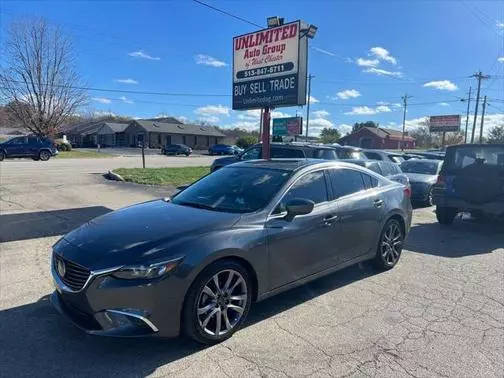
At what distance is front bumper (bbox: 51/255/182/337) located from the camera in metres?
3.09

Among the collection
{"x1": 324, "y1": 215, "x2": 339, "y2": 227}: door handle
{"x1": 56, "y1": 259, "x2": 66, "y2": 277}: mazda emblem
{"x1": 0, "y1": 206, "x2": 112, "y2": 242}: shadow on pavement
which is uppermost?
{"x1": 324, "y1": 215, "x2": 339, "y2": 227}: door handle

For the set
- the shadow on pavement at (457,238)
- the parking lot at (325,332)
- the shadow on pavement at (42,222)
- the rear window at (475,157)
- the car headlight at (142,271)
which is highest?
the rear window at (475,157)

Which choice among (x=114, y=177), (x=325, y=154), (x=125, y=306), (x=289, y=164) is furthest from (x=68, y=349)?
(x=114, y=177)

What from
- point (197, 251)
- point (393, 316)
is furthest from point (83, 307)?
point (393, 316)

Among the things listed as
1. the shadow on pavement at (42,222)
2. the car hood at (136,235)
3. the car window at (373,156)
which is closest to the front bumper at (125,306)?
the car hood at (136,235)

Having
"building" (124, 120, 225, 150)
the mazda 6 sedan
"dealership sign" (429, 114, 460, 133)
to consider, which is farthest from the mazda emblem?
"building" (124, 120, 225, 150)

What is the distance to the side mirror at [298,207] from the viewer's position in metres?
4.04

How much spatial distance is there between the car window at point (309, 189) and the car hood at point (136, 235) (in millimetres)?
687

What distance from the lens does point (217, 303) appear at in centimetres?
352

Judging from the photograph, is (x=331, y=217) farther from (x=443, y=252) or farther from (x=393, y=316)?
(x=443, y=252)

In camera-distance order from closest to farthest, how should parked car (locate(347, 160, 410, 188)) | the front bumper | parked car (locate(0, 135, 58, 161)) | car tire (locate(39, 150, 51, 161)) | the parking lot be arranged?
1. the front bumper
2. the parking lot
3. parked car (locate(347, 160, 410, 188))
4. parked car (locate(0, 135, 58, 161))
5. car tire (locate(39, 150, 51, 161))

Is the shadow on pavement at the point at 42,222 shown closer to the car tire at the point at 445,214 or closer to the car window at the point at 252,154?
the car window at the point at 252,154

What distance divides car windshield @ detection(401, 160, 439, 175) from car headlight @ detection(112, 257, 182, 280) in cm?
1236

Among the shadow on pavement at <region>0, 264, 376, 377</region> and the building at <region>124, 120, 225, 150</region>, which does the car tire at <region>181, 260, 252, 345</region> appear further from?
the building at <region>124, 120, 225, 150</region>
